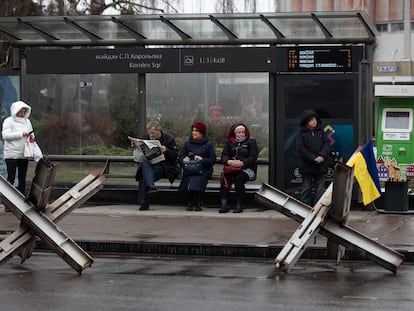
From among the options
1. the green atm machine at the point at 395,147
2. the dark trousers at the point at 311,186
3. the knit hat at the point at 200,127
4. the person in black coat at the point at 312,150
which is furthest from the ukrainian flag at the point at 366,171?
the knit hat at the point at 200,127

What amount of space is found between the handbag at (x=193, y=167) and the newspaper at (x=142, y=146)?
48 centimetres

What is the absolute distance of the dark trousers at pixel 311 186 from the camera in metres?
13.4

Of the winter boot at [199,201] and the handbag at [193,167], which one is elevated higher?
the handbag at [193,167]

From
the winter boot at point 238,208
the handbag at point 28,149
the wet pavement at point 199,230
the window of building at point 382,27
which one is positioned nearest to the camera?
the wet pavement at point 199,230

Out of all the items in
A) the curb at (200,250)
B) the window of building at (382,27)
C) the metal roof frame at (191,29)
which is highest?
the window of building at (382,27)

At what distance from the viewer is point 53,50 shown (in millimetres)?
14820

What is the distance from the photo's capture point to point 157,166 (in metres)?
14.2

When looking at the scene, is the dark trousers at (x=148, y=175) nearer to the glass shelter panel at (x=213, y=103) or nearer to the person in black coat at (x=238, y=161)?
the glass shelter panel at (x=213, y=103)

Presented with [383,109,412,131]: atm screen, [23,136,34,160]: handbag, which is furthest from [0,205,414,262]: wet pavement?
[383,109,412,131]: atm screen

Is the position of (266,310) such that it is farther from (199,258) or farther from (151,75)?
(151,75)

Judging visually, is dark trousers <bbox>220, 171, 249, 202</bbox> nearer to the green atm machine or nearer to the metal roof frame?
the green atm machine

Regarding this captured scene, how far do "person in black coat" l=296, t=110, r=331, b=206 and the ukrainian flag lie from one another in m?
2.76

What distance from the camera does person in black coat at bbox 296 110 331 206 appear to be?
1322cm

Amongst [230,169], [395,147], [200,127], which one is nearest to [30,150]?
[200,127]
